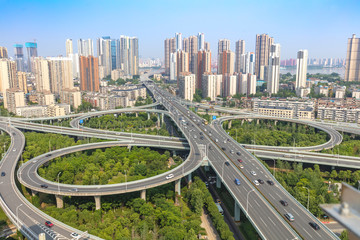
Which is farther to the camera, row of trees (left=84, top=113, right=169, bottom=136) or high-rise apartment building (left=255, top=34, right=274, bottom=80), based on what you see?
high-rise apartment building (left=255, top=34, right=274, bottom=80)

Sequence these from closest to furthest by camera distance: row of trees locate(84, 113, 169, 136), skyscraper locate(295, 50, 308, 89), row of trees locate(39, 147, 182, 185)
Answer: row of trees locate(39, 147, 182, 185), row of trees locate(84, 113, 169, 136), skyscraper locate(295, 50, 308, 89)

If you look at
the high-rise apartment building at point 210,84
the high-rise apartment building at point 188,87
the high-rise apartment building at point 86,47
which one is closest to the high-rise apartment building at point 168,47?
the high-rise apartment building at point 86,47

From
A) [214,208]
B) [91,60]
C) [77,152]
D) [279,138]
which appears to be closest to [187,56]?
[91,60]

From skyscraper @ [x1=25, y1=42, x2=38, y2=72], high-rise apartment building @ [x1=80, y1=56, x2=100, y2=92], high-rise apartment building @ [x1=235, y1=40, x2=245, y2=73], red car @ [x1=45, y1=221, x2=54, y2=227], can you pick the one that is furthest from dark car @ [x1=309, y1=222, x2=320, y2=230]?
skyscraper @ [x1=25, y1=42, x2=38, y2=72]

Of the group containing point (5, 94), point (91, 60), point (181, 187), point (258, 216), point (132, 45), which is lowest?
point (181, 187)

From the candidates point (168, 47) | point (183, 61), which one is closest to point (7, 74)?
point (183, 61)

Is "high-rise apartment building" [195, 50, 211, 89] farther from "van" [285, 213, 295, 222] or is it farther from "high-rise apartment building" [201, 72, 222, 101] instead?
"van" [285, 213, 295, 222]

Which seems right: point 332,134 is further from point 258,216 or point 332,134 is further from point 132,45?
point 132,45

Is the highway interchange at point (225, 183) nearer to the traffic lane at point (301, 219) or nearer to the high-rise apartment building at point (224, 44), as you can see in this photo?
the traffic lane at point (301, 219)
